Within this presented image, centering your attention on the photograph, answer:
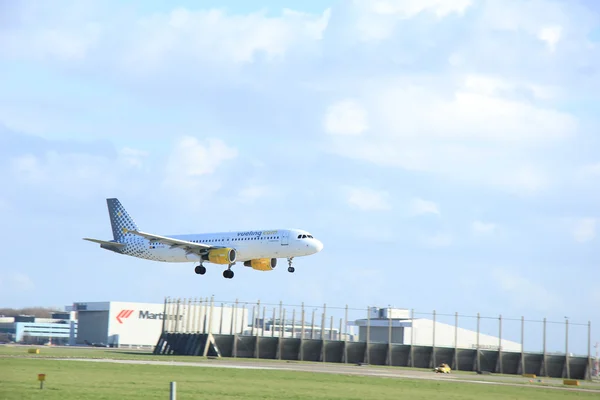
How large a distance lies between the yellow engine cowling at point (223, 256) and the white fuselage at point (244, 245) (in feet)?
2.04

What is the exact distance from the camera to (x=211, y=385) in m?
39.1

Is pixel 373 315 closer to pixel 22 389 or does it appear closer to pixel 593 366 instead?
pixel 593 366

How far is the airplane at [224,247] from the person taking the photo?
81.2 metres

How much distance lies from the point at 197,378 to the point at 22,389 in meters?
11.8

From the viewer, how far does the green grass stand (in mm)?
33731

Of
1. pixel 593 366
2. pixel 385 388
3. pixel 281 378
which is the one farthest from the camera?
pixel 593 366

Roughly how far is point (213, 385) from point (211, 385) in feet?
0.34

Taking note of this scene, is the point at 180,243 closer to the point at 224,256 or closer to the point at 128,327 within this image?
the point at 224,256

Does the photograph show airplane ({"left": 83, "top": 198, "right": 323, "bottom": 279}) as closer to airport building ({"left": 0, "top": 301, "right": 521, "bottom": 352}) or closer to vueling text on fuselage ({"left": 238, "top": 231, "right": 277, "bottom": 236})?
vueling text on fuselage ({"left": 238, "top": 231, "right": 277, "bottom": 236})

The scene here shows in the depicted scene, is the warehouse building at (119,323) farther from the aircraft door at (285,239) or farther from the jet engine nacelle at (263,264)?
the aircraft door at (285,239)

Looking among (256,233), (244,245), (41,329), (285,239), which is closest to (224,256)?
(244,245)

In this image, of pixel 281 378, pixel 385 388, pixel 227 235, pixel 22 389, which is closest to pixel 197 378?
pixel 281 378

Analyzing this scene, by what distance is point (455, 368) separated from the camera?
80188 mm

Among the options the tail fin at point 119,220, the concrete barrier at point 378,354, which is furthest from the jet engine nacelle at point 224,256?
the tail fin at point 119,220
